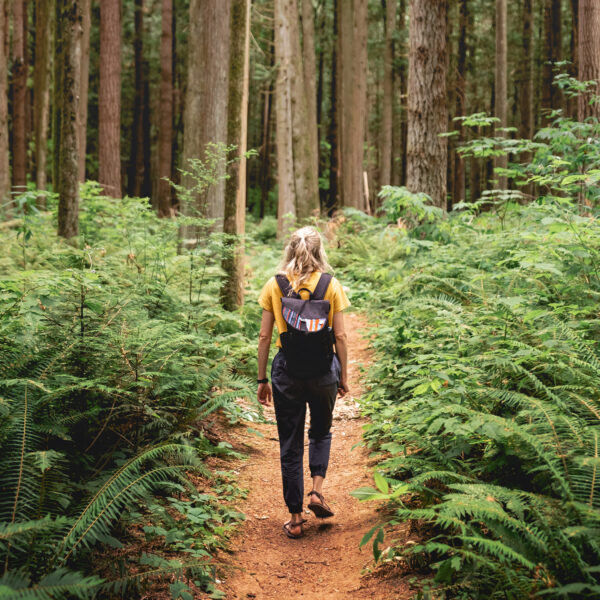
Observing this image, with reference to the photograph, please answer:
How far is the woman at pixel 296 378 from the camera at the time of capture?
4.14 metres

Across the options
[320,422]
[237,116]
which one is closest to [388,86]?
[237,116]

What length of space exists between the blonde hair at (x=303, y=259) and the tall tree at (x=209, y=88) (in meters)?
6.43

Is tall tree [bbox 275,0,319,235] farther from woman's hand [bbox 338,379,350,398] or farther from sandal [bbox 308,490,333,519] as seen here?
sandal [bbox 308,490,333,519]

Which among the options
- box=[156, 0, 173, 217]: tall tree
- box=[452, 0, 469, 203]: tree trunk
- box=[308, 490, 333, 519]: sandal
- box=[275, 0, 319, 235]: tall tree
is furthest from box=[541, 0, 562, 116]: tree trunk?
box=[308, 490, 333, 519]: sandal

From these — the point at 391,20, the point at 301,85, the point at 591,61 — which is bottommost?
the point at 591,61

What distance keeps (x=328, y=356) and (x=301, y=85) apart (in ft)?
49.8

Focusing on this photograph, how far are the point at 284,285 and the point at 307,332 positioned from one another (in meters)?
0.44

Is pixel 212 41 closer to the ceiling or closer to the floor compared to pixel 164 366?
closer to the ceiling

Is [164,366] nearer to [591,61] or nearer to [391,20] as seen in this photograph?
[591,61]

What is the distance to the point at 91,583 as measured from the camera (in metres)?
2.26

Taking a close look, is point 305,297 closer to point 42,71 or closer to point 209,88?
point 209,88

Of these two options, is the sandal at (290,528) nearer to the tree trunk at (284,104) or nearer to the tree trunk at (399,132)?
the tree trunk at (284,104)

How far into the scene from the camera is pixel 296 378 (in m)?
4.16

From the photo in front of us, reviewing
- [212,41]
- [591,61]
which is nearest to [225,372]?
[212,41]
